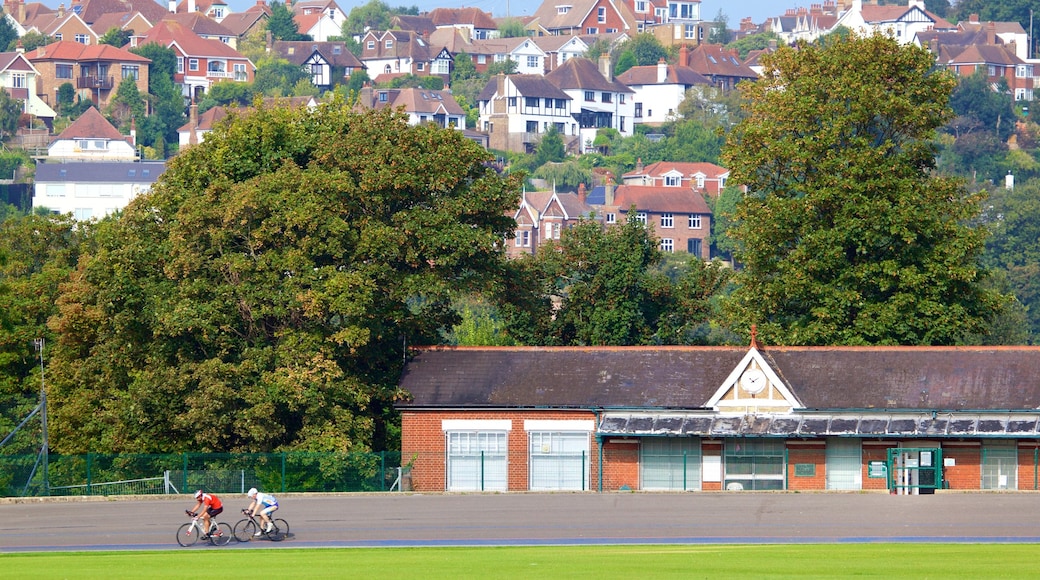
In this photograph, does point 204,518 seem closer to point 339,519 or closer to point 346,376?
point 339,519

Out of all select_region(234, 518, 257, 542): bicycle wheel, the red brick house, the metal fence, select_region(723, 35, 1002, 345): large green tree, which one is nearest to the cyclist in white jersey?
select_region(234, 518, 257, 542): bicycle wheel

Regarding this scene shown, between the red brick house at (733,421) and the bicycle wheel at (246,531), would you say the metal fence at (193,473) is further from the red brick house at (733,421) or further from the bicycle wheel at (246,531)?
the bicycle wheel at (246,531)

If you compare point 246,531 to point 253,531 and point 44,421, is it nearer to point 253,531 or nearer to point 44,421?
point 253,531

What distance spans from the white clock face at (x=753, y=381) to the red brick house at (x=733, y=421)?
0.03 meters

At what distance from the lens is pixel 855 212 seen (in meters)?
59.9

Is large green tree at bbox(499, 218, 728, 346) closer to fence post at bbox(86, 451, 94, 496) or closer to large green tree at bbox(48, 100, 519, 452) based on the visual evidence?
large green tree at bbox(48, 100, 519, 452)

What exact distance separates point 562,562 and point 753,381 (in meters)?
17.3

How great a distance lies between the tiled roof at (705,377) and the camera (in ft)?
174

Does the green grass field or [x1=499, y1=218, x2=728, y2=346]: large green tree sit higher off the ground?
[x1=499, y1=218, x2=728, y2=346]: large green tree

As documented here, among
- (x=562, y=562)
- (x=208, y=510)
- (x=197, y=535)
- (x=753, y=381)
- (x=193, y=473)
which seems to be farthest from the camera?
(x=753, y=381)

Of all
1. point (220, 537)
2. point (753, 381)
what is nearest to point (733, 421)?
point (753, 381)

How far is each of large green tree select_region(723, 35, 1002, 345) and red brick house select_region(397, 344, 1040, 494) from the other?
5.09 m

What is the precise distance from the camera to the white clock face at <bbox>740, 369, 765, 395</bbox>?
53156 mm

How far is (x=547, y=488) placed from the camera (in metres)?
53.6
